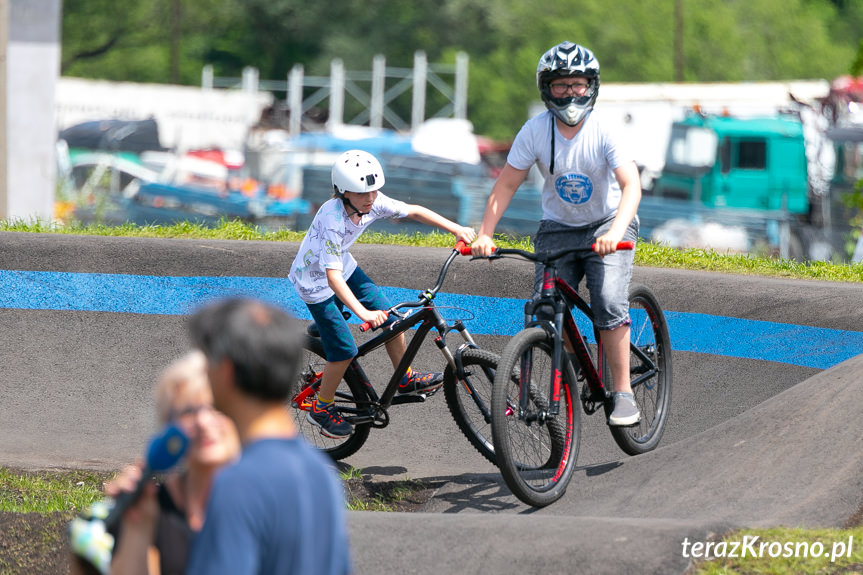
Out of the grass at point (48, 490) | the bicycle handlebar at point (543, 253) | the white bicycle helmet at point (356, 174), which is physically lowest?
the grass at point (48, 490)

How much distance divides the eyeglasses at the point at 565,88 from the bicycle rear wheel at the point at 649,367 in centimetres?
125

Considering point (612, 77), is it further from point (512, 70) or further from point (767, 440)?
point (767, 440)

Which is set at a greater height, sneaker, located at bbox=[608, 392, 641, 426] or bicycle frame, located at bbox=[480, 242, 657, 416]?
bicycle frame, located at bbox=[480, 242, 657, 416]

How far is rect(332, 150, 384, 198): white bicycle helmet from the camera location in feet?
18.2

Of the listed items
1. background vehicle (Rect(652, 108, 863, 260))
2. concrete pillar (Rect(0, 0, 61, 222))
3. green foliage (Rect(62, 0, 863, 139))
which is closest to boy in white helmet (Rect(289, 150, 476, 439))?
concrete pillar (Rect(0, 0, 61, 222))

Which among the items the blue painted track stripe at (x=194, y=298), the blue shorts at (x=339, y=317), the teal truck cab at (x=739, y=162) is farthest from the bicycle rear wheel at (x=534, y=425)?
the teal truck cab at (x=739, y=162)

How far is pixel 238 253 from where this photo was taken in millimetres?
7527

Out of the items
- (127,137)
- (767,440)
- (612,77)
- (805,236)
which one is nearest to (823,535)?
(767,440)

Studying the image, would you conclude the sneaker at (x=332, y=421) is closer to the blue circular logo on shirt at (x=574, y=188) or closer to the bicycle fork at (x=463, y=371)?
the bicycle fork at (x=463, y=371)

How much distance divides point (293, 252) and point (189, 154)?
89.2 ft

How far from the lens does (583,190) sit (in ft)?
17.8

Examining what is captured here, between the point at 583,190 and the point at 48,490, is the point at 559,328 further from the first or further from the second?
the point at 48,490

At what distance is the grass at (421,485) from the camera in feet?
12.1

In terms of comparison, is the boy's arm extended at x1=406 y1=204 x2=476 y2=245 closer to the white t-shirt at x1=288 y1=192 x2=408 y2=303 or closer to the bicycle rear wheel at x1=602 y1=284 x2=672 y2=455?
the white t-shirt at x1=288 y1=192 x2=408 y2=303
